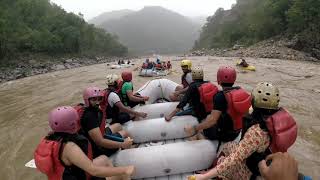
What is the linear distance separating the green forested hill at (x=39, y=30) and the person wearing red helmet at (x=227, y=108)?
26873 millimetres

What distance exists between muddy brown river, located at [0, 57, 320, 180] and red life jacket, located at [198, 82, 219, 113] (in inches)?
70.4

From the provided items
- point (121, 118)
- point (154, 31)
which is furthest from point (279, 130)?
point (154, 31)

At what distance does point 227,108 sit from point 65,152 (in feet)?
6.28

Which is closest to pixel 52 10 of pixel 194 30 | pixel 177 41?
pixel 177 41

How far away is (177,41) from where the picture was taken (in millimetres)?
127125

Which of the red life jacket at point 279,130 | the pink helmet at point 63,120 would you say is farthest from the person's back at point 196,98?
the pink helmet at point 63,120

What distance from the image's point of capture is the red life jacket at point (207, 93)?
474 cm

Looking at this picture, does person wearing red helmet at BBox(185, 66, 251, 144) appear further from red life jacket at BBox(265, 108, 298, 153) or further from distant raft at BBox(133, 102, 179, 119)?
distant raft at BBox(133, 102, 179, 119)

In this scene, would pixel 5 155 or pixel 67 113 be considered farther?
pixel 5 155

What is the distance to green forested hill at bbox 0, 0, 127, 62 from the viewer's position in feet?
105

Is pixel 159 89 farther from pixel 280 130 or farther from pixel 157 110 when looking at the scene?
pixel 280 130

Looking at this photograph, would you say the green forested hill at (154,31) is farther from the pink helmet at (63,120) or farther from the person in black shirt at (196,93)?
the pink helmet at (63,120)

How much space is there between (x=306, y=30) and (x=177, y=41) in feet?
333

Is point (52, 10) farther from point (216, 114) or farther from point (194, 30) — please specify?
point (194, 30)
